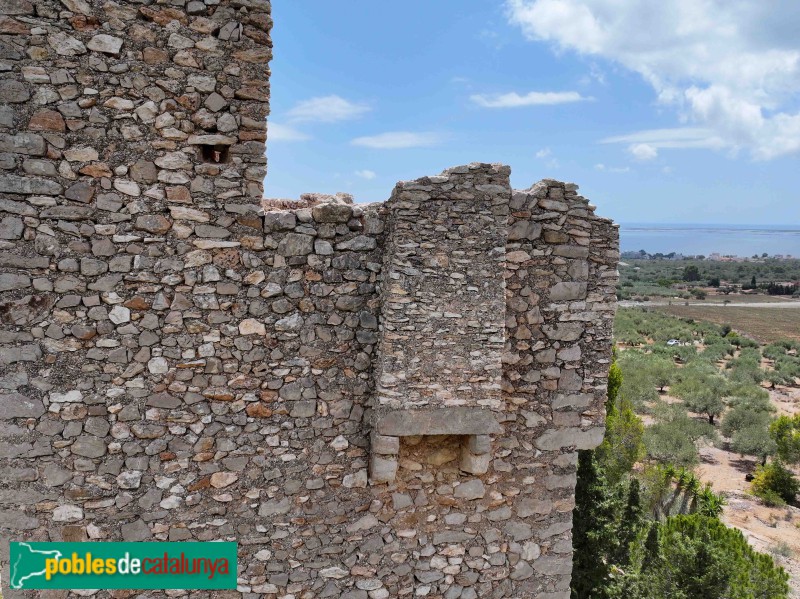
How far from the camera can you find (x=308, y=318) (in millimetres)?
4195

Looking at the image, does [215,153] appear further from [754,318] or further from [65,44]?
[754,318]

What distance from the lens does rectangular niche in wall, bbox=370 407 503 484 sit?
414 cm

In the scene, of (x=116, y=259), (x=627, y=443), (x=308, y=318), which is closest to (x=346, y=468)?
(x=308, y=318)

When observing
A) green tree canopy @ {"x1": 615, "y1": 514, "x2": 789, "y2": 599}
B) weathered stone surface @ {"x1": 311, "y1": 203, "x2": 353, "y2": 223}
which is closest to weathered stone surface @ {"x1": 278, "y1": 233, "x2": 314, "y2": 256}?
weathered stone surface @ {"x1": 311, "y1": 203, "x2": 353, "y2": 223}

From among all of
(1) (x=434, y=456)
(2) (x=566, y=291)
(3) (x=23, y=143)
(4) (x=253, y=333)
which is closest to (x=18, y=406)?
(4) (x=253, y=333)

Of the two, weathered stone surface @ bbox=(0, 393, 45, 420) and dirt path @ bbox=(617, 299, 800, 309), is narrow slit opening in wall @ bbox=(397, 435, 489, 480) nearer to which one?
weathered stone surface @ bbox=(0, 393, 45, 420)

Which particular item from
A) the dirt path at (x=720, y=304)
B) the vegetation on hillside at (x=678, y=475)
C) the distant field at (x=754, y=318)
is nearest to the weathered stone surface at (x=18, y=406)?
the vegetation on hillside at (x=678, y=475)

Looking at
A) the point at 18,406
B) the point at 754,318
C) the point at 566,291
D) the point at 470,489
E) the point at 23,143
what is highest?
the point at 23,143

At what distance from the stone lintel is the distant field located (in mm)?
44193

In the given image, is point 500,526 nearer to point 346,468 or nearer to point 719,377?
point 346,468

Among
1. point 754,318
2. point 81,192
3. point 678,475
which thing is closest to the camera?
point 81,192

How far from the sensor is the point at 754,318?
1972 inches

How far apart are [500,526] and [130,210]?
3.82 metres

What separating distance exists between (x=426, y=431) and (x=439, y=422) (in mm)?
120
